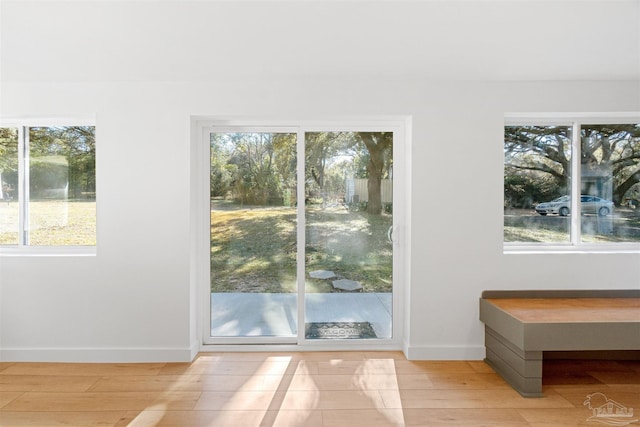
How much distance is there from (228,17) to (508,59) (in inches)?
81.2

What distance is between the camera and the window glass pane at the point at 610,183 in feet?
11.0

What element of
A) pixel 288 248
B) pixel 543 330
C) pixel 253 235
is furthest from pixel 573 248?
pixel 253 235

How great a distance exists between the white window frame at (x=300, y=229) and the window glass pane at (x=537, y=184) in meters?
0.99

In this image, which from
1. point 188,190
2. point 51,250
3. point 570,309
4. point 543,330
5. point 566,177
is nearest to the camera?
point 543,330

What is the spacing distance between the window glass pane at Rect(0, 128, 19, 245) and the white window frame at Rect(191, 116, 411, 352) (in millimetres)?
1655

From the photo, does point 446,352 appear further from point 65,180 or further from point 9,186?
point 9,186

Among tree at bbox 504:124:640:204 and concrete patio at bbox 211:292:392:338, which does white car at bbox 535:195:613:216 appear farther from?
concrete patio at bbox 211:292:392:338

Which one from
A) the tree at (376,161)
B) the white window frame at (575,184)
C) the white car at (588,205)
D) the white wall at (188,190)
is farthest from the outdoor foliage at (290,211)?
the white car at (588,205)

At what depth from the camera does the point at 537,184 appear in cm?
337

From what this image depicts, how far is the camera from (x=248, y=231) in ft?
10.9

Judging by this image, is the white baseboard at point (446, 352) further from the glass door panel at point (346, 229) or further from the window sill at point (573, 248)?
the window sill at point (573, 248)

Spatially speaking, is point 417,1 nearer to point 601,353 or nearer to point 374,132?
point 374,132

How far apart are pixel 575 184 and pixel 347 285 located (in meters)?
2.27

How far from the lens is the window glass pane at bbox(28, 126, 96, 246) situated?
3271 mm
